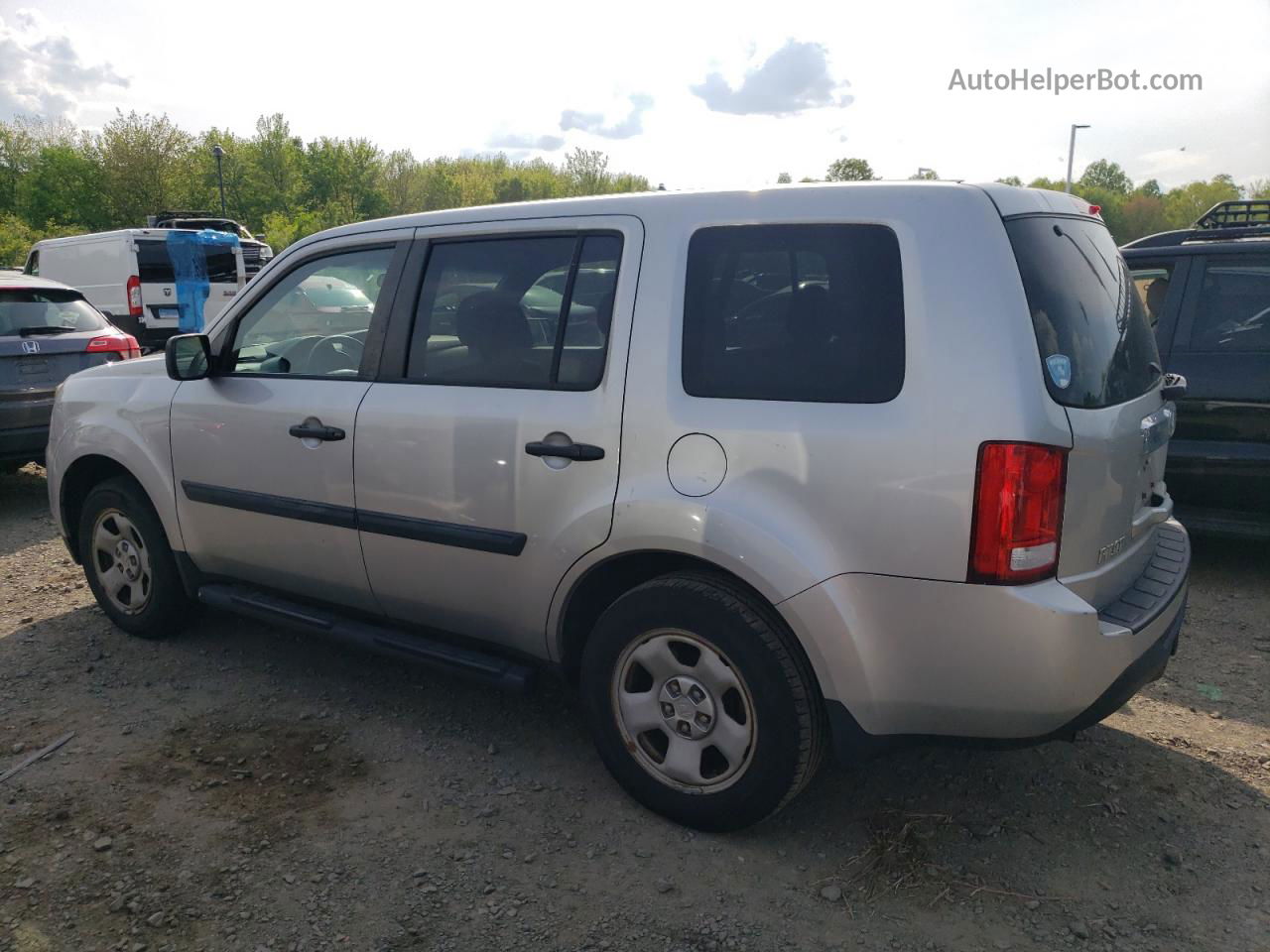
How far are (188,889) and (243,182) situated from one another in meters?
63.4

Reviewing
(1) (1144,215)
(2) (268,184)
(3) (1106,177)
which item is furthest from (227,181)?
(3) (1106,177)

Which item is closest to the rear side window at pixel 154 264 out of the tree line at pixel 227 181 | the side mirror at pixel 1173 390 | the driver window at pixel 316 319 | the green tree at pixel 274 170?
the driver window at pixel 316 319

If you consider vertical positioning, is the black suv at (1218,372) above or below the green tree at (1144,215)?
below

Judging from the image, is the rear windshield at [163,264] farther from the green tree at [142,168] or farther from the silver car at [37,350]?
the green tree at [142,168]

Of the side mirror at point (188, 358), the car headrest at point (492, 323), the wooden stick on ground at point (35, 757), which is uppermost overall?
the car headrest at point (492, 323)

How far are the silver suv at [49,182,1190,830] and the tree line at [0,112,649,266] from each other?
42110 millimetres

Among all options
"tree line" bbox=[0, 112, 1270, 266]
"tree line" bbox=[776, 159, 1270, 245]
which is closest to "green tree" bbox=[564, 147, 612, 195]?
"tree line" bbox=[0, 112, 1270, 266]

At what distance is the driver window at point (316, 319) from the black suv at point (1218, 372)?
3.85 meters

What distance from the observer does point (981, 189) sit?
2.54 meters

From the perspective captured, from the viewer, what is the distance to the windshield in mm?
7211

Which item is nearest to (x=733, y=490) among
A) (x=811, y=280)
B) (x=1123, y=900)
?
(x=811, y=280)

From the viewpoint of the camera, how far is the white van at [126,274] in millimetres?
14078

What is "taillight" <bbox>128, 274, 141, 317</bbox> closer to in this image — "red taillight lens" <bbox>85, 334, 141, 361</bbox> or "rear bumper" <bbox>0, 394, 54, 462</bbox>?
"red taillight lens" <bbox>85, 334, 141, 361</bbox>

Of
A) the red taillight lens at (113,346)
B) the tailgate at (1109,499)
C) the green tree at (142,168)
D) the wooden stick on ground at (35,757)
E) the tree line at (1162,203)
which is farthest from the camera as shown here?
the tree line at (1162,203)
